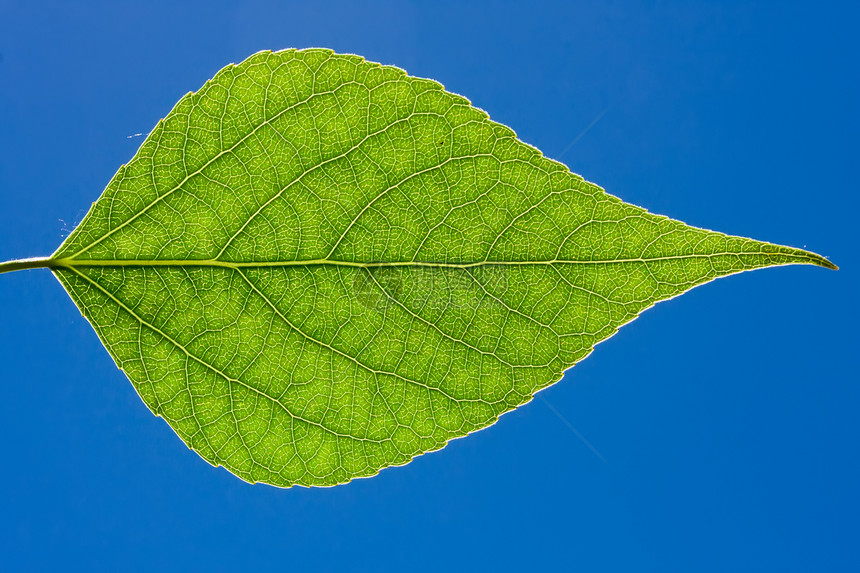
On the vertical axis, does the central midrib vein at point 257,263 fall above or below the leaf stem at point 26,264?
above

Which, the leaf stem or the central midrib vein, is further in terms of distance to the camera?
the central midrib vein

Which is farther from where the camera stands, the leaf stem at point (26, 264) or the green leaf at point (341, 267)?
the green leaf at point (341, 267)

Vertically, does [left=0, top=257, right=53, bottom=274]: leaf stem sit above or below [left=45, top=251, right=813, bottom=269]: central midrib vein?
below

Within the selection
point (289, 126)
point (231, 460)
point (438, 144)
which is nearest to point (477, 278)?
point (438, 144)

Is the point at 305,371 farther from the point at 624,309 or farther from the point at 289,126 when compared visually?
the point at 624,309

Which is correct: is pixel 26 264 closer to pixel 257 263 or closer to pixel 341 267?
pixel 257 263
